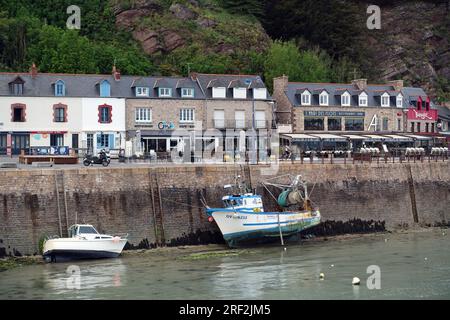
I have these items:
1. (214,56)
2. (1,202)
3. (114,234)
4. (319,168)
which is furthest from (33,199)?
(214,56)

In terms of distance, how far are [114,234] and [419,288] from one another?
1481 cm

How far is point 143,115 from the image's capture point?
56.2 metres

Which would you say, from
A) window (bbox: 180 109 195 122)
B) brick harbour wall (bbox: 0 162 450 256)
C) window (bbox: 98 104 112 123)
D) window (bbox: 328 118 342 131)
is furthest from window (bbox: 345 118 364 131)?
window (bbox: 98 104 112 123)

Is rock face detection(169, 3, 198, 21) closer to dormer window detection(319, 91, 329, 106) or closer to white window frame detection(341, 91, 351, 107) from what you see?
dormer window detection(319, 91, 329, 106)

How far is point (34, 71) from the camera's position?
54438 millimetres

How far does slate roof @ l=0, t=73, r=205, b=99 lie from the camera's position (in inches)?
2112

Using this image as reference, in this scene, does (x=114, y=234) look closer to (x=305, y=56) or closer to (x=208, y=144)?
(x=208, y=144)

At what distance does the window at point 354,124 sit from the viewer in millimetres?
63625

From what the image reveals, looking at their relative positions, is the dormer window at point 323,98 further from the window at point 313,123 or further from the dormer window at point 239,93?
the dormer window at point 239,93

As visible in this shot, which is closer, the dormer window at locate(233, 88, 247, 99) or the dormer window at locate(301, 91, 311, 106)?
the dormer window at locate(233, 88, 247, 99)

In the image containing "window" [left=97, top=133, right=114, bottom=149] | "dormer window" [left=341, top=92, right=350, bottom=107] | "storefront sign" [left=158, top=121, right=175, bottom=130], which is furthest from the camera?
"dormer window" [left=341, top=92, right=350, bottom=107]

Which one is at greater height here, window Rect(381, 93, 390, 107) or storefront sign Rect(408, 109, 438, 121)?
window Rect(381, 93, 390, 107)

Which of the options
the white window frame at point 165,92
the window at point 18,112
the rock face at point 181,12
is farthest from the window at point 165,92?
the rock face at point 181,12

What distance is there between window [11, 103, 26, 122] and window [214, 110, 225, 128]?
43.5 ft
